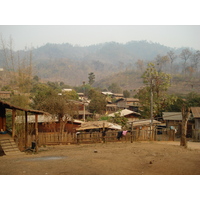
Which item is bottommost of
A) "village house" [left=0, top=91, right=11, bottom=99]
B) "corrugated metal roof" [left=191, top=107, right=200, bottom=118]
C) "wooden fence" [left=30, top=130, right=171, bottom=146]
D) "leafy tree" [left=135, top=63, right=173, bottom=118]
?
"wooden fence" [left=30, top=130, right=171, bottom=146]

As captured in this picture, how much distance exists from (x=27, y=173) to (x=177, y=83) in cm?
7388

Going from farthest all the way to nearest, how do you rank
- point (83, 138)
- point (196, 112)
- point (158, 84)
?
point (158, 84)
point (196, 112)
point (83, 138)

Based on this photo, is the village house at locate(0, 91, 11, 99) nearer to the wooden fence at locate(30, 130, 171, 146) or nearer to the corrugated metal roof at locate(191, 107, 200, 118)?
the wooden fence at locate(30, 130, 171, 146)

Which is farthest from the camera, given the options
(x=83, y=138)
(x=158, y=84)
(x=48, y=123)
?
(x=158, y=84)

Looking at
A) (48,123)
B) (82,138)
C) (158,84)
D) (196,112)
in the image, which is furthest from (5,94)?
(196,112)

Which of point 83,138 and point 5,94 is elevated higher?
point 5,94

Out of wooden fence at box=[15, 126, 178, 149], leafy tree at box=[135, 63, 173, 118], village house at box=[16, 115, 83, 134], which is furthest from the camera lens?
leafy tree at box=[135, 63, 173, 118]

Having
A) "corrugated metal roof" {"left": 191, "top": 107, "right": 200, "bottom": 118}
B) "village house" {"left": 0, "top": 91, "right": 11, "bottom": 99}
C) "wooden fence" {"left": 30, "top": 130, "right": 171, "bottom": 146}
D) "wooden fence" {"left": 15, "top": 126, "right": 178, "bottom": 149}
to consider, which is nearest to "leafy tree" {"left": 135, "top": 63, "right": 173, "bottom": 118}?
"corrugated metal roof" {"left": 191, "top": 107, "right": 200, "bottom": 118}

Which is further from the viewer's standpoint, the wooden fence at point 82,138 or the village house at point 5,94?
the village house at point 5,94

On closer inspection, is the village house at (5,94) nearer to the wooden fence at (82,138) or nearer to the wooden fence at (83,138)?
the wooden fence at (83,138)

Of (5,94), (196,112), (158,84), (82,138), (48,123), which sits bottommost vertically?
(82,138)

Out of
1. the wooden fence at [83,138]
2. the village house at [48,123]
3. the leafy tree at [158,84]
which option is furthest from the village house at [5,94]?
the wooden fence at [83,138]

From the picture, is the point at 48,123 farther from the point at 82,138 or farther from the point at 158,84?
the point at 158,84

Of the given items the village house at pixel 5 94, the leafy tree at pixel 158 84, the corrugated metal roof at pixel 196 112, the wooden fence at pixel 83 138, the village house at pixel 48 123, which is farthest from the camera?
the village house at pixel 5 94
